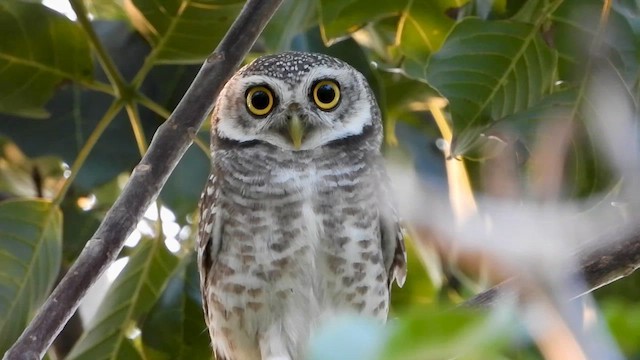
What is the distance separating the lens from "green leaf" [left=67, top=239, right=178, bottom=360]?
2.17 m

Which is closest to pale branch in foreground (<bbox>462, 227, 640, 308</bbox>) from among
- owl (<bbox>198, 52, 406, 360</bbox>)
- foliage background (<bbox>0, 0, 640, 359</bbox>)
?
foliage background (<bbox>0, 0, 640, 359</bbox>)

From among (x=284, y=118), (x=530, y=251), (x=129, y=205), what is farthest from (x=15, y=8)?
(x=530, y=251)

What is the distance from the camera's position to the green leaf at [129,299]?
2.17 meters

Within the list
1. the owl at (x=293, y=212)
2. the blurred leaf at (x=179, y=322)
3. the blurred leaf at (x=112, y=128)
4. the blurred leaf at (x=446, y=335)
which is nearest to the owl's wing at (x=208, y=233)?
the owl at (x=293, y=212)

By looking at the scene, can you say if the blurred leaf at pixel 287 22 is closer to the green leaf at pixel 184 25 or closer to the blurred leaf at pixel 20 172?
the green leaf at pixel 184 25

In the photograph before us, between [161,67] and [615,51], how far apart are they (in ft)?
3.49

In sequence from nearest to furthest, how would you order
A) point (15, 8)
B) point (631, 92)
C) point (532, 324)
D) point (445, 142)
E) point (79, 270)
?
point (532, 324), point (79, 270), point (631, 92), point (15, 8), point (445, 142)

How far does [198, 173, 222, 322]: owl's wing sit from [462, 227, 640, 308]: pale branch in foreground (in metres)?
0.83

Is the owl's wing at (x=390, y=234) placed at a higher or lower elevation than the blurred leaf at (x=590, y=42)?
lower

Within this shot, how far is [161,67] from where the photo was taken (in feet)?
7.62

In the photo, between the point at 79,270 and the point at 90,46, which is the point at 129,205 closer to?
the point at 79,270

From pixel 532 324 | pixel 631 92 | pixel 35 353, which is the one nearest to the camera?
pixel 532 324

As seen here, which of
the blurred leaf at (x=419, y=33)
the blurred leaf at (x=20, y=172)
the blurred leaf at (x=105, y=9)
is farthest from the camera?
the blurred leaf at (x=105, y=9)

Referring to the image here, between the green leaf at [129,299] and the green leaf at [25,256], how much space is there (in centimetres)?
24
